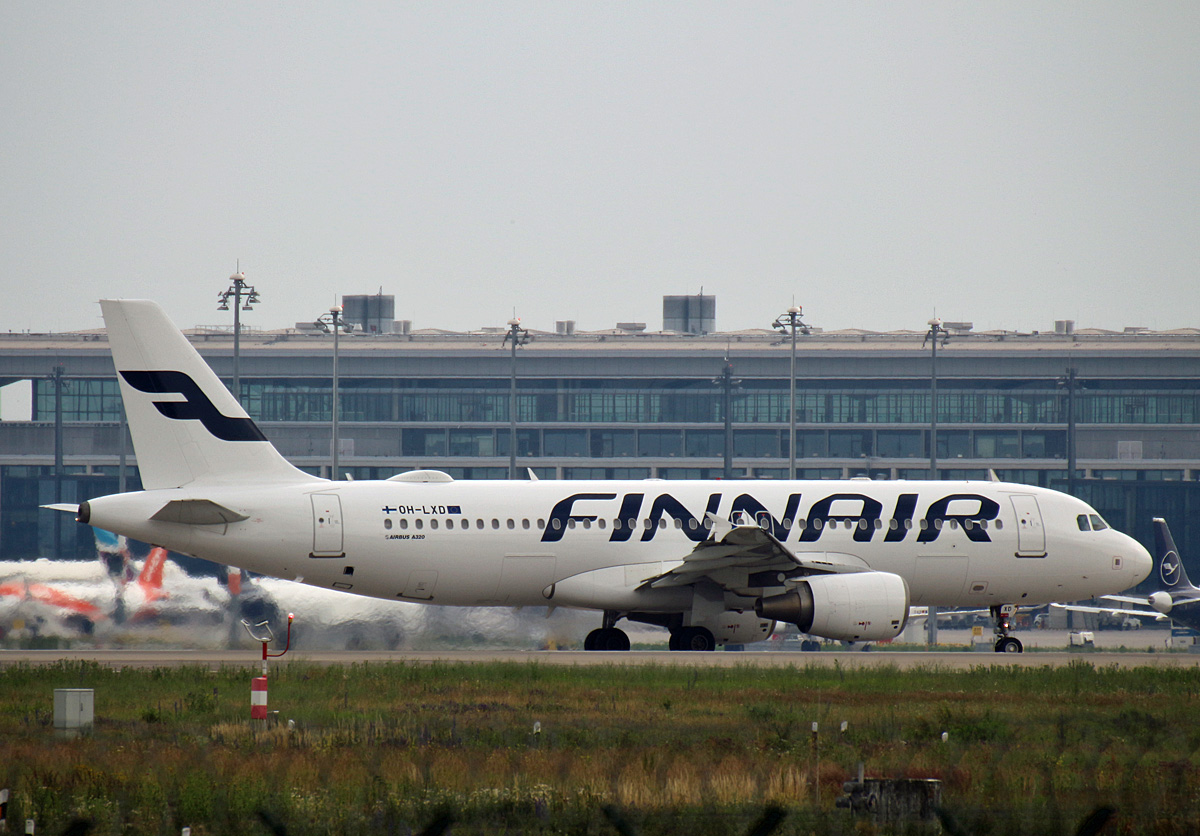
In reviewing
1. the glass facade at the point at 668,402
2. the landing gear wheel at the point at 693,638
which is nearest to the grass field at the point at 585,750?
the landing gear wheel at the point at 693,638

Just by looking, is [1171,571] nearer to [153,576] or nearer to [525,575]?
[525,575]

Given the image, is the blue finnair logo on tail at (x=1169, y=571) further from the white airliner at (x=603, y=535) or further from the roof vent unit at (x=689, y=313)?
the roof vent unit at (x=689, y=313)

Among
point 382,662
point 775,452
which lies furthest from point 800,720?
point 775,452

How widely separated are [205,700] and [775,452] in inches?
3670

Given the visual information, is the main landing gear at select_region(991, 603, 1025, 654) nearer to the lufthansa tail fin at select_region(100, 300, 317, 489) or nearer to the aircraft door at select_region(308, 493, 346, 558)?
the aircraft door at select_region(308, 493, 346, 558)

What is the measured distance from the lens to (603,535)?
31031 millimetres

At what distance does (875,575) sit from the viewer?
98.3 feet

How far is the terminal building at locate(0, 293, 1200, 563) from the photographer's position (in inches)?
4318

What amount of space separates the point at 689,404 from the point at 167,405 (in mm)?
85862

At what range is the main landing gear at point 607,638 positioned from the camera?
106 ft

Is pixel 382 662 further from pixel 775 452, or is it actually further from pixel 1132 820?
pixel 775 452

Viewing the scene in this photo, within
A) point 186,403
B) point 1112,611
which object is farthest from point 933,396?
point 186,403

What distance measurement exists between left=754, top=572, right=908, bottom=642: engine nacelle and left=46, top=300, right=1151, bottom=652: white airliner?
0.03 metres

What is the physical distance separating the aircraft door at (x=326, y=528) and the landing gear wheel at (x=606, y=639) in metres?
6.19
